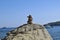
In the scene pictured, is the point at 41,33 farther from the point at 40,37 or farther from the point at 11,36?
the point at 11,36

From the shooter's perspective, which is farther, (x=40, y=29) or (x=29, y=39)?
(x=40, y=29)

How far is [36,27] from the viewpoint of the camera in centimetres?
1523

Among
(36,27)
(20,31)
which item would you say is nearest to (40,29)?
(36,27)

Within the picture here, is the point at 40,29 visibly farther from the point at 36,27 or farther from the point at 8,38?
the point at 8,38

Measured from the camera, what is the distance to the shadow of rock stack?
14.1 meters

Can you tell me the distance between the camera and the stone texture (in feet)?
46.3

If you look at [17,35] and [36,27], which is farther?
[36,27]

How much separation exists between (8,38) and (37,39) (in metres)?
1.62

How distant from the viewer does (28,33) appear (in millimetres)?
14555

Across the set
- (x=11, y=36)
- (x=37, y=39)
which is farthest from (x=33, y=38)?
(x=11, y=36)

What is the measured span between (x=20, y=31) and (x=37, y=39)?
103 centimetres

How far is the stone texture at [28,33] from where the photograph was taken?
14120 millimetres

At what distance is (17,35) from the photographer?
46.4 ft

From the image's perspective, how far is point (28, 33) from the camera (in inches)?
573
